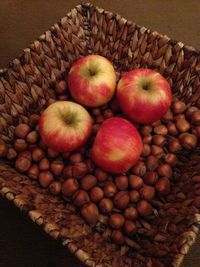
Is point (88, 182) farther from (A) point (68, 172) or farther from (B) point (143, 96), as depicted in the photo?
(B) point (143, 96)

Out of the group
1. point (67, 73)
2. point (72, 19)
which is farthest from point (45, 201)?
point (72, 19)

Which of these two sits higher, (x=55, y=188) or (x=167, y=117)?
(x=167, y=117)

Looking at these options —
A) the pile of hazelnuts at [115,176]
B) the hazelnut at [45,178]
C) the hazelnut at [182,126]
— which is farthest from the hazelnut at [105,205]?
the hazelnut at [182,126]

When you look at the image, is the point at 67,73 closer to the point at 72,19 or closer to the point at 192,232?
the point at 72,19

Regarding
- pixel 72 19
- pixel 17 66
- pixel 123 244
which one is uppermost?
pixel 72 19

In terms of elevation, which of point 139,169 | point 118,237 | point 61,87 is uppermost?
point 61,87

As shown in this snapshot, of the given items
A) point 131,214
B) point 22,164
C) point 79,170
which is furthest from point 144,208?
point 22,164
